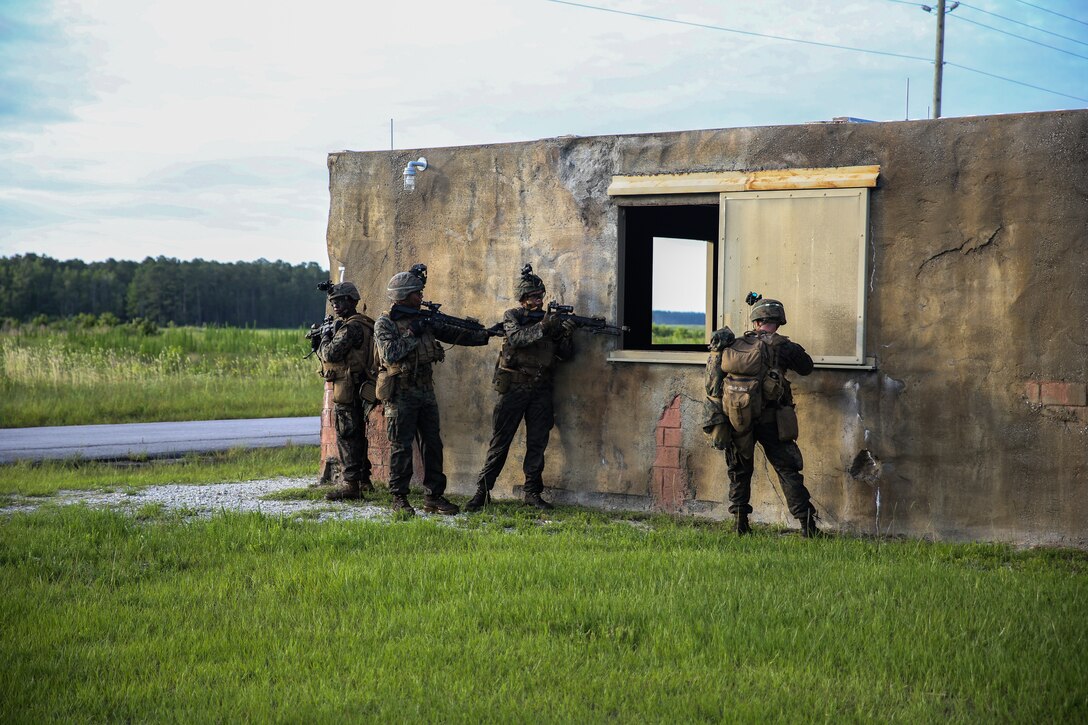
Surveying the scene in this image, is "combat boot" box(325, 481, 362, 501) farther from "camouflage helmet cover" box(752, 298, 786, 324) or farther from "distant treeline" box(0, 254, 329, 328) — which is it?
"distant treeline" box(0, 254, 329, 328)

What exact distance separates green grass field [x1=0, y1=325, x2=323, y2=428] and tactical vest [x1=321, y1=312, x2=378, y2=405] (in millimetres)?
8353

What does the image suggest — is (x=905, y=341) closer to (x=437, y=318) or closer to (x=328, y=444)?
(x=437, y=318)

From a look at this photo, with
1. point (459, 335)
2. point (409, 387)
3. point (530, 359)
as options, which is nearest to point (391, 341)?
point (409, 387)

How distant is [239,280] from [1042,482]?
67108 millimetres

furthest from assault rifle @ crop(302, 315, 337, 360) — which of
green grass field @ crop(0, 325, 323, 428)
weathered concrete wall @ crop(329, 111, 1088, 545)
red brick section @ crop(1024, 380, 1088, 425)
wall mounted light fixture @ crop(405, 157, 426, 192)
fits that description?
green grass field @ crop(0, 325, 323, 428)

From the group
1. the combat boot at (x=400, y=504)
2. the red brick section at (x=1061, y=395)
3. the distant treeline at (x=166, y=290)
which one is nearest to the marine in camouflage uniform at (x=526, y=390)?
the combat boot at (x=400, y=504)

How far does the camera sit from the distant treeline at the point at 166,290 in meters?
61.2

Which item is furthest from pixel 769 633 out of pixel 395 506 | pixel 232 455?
pixel 232 455

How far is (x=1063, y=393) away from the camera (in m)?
7.22

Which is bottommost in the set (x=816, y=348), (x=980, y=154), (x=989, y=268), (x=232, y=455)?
(x=232, y=455)

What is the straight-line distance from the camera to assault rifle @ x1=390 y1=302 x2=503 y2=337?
28.3 feet

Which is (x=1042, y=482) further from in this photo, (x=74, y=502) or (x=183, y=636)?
(x=74, y=502)

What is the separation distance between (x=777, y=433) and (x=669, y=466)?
1.23 meters

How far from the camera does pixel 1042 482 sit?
286 inches
